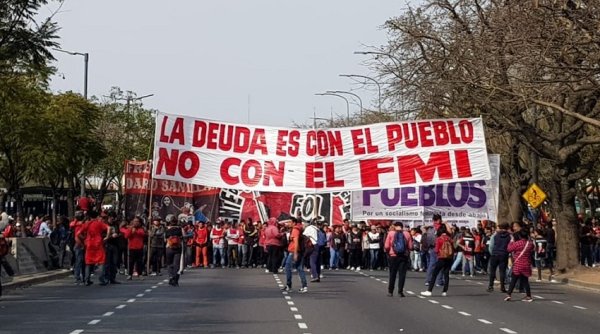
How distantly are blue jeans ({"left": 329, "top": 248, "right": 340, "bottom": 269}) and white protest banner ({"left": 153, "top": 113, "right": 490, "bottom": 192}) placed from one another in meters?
14.4

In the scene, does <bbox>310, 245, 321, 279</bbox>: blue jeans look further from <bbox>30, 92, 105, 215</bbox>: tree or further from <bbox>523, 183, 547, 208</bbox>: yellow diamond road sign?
<bbox>30, 92, 105, 215</bbox>: tree

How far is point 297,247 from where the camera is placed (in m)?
26.5

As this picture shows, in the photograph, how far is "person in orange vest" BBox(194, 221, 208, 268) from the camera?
4112 centimetres

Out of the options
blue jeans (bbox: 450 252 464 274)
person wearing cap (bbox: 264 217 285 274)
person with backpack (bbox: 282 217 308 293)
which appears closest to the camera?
person with backpack (bbox: 282 217 308 293)

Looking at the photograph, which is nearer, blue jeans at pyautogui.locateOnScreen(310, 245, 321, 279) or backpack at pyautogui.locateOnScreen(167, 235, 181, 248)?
backpack at pyautogui.locateOnScreen(167, 235, 181, 248)

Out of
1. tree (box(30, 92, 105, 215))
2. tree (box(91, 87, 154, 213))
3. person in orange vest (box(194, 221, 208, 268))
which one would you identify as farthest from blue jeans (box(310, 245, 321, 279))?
tree (box(91, 87, 154, 213))

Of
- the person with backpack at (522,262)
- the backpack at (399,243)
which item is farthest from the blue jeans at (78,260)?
the person with backpack at (522,262)

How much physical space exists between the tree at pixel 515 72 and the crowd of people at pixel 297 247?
2680mm

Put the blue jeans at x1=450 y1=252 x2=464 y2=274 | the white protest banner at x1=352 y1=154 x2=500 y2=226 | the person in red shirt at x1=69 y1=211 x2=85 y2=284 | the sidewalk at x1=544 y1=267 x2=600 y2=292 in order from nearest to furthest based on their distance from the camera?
1. the person in red shirt at x1=69 y1=211 x2=85 y2=284
2. the sidewalk at x1=544 y1=267 x2=600 y2=292
3. the white protest banner at x1=352 y1=154 x2=500 y2=226
4. the blue jeans at x1=450 y1=252 x2=464 y2=274

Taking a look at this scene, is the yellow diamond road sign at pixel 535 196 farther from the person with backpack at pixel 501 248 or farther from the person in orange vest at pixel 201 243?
the person in orange vest at pixel 201 243

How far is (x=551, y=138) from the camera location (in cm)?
3694

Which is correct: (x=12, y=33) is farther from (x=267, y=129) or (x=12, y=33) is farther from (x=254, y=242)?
(x=254, y=242)

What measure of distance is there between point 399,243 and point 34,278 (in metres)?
9.74

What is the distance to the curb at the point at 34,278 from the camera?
26.3 meters
